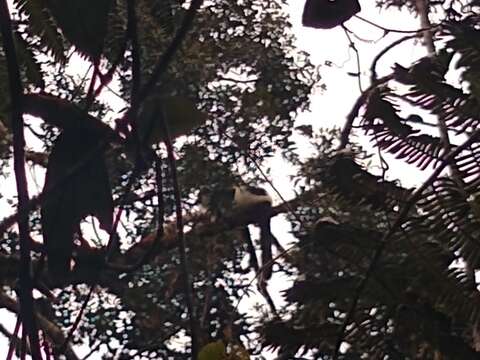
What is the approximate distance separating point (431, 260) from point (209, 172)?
236cm

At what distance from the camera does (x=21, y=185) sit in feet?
3.97

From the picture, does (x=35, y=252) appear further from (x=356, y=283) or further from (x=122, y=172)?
(x=356, y=283)

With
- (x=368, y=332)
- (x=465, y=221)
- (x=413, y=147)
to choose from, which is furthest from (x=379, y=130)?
(x=368, y=332)

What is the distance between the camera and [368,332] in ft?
4.07

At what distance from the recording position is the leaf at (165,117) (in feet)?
5.36

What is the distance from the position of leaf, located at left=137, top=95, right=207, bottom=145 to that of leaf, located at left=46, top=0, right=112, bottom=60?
13cm

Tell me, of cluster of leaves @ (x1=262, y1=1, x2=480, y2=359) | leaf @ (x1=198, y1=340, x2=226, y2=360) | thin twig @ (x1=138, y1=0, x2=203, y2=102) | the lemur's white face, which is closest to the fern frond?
cluster of leaves @ (x1=262, y1=1, x2=480, y2=359)

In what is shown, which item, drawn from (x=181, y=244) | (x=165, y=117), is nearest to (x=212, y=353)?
(x=181, y=244)

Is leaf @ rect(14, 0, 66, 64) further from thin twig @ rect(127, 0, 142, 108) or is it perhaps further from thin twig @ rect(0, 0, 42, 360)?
thin twig @ rect(0, 0, 42, 360)

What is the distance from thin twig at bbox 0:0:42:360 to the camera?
1133mm

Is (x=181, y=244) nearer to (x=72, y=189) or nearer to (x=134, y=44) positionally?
(x=134, y=44)

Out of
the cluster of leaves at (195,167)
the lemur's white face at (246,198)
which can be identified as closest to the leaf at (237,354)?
the cluster of leaves at (195,167)

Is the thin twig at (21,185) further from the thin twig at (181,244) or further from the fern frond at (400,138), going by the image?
the fern frond at (400,138)

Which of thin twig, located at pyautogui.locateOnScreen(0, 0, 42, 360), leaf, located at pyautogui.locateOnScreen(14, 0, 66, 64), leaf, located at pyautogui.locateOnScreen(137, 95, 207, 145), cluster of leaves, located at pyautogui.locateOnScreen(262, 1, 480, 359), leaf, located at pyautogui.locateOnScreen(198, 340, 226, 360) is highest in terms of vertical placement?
leaf, located at pyautogui.locateOnScreen(14, 0, 66, 64)
